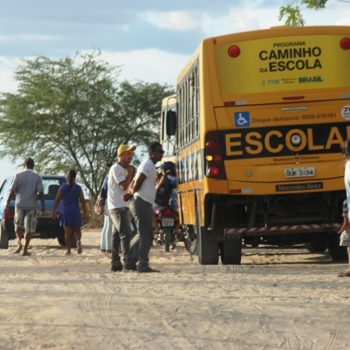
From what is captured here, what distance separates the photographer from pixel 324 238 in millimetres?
15500

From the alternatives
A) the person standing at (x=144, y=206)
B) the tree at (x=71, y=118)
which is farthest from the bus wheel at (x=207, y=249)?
the tree at (x=71, y=118)

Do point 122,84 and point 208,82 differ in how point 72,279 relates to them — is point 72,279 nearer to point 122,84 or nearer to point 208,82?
point 208,82

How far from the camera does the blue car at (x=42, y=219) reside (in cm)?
2181

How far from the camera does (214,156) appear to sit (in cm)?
1319

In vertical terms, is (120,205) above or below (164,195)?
below

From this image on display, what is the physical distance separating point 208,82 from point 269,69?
90cm

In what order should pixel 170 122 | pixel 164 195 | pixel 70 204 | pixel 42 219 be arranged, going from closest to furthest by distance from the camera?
pixel 170 122 < pixel 70 204 < pixel 164 195 < pixel 42 219

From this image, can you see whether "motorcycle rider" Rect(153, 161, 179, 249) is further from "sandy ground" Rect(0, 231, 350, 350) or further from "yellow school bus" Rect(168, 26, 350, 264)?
"yellow school bus" Rect(168, 26, 350, 264)

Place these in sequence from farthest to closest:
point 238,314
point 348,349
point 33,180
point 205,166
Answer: point 33,180, point 205,166, point 238,314, point 348,349

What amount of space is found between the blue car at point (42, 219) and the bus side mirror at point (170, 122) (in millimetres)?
5653

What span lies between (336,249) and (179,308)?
6.56 meters

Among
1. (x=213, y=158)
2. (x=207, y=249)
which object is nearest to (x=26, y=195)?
(x=207, y=249)

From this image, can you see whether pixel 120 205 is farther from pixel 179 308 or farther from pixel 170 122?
pixel 179 308

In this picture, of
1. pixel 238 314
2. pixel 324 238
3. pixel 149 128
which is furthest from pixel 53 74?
pixel 238 314
